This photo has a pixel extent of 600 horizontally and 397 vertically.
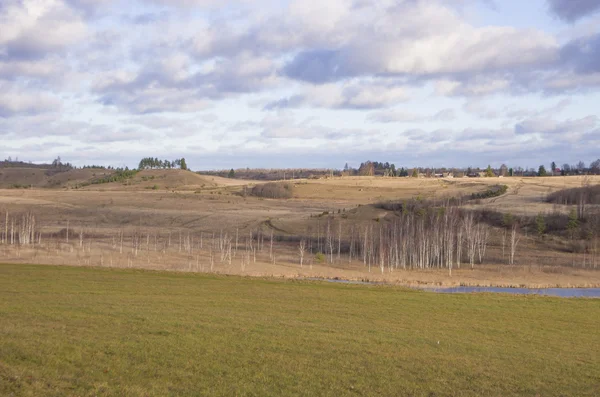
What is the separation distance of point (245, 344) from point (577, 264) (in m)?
72.3

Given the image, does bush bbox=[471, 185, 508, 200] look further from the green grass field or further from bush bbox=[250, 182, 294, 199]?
the green grass field

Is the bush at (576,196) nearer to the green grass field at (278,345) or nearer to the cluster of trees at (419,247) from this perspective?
the cluster of trees at (419,247)

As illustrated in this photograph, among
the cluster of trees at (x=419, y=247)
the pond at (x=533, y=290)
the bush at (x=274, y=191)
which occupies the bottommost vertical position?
the pond at (x=533, y=290)

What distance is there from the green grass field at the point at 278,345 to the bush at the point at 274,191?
132354 millimetres

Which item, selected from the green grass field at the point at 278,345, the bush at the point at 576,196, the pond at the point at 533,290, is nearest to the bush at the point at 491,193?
the bush at the point at 576,196

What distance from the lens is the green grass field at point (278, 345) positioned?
17.1m

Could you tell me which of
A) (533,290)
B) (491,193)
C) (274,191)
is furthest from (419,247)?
(274,191)

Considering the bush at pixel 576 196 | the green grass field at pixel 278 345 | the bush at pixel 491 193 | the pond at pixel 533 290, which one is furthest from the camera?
the bush at pixel 491 193

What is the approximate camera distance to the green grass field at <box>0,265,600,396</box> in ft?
56.1

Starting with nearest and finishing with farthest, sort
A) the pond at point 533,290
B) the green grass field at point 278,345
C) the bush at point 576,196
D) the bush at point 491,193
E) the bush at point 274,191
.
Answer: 1. the green grass field at point 278,345
2. the pond at point 533,290
3. the bush at point 576,196
4. the bush at point 491,193
5. the bush at point 274,191

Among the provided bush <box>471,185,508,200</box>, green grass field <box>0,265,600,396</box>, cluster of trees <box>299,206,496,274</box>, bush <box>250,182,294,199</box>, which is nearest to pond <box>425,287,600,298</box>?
cluster of trees <box>299,206,496,274</box>

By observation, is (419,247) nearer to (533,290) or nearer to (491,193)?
(533,290)

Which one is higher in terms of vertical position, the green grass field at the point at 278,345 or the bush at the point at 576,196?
the bush at the point at 576,196

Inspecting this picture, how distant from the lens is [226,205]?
143875mm
